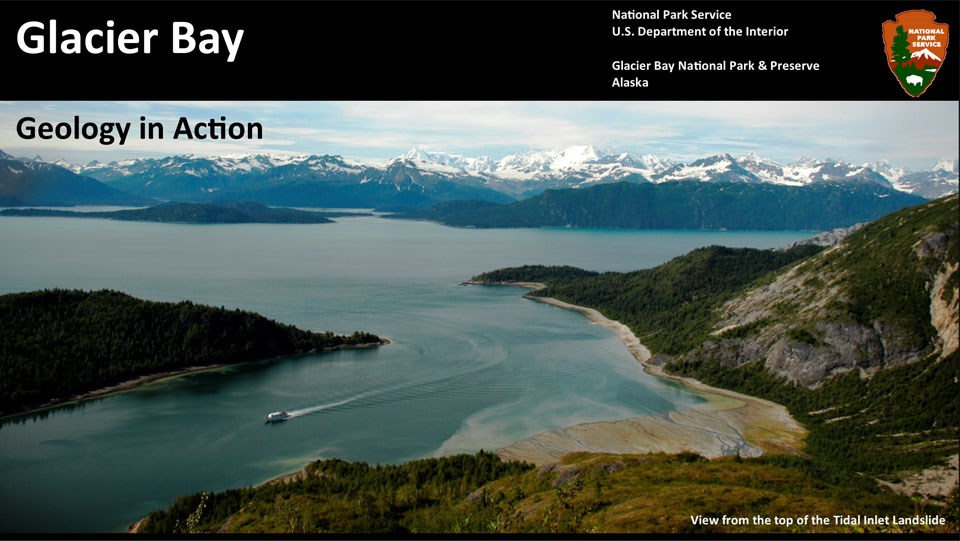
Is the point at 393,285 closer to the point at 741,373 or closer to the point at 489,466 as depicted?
the point at 741,373

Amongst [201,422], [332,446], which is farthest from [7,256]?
[332,446]

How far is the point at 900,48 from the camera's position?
7418 millimetres

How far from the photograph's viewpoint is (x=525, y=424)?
108 ft

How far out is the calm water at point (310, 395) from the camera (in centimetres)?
2602

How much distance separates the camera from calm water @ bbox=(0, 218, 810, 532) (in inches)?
1024

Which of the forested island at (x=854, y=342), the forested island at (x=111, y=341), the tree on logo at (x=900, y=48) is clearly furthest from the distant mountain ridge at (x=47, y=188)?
the forested island at (x=854, y=342)

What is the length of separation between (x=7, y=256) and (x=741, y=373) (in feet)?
243

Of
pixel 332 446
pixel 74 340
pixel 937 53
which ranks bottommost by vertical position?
pixel 332 446

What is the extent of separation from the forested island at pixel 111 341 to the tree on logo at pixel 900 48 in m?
36.5

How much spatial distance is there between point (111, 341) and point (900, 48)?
41662 millimetres

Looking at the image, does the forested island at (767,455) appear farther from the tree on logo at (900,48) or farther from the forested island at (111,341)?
the forested island at (111,341)

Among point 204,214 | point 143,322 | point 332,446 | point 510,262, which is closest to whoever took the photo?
point 332,446

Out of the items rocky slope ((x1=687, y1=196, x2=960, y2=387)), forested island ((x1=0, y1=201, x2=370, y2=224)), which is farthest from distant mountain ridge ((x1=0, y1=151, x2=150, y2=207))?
rocky slope ((x1=687, y1=196, x2=960, y2=387))

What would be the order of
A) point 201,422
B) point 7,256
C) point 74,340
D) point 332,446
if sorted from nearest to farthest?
point 332,446 → point 201,422 → point 74,340 → point 7,256
